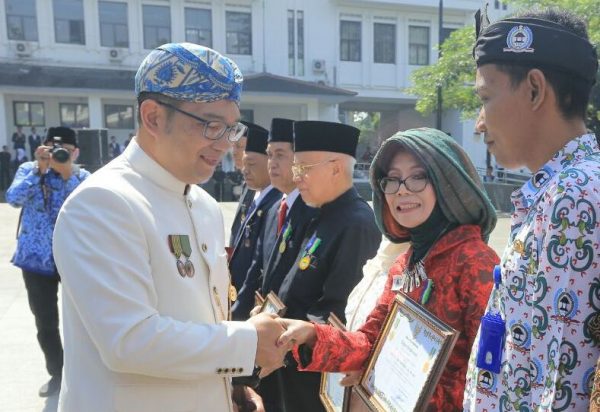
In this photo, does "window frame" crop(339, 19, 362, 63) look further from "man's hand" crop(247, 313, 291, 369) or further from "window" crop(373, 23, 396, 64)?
Answer: "man's hand" crop(247, 313, 291, 369)

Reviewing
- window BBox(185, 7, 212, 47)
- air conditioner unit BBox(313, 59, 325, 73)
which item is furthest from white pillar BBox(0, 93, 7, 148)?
air conditioner unit BBox(313, 59, 325, 73)

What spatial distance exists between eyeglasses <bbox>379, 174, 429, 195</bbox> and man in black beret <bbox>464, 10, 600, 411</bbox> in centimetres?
50

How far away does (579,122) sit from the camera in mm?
1230

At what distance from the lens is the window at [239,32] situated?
25438 mm

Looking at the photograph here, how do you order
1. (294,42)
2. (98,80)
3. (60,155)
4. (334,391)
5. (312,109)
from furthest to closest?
(294,42)
(312,109)
(98,80)
(60,155)
(334,391)

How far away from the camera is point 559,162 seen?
1199 mm

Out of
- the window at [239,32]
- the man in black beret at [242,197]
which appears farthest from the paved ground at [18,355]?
the window at [239,32]

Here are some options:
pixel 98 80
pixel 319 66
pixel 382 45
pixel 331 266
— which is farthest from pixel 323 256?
pixel 382 45

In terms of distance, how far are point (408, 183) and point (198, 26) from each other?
2513 centimetres

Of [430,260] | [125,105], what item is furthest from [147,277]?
[125,105]

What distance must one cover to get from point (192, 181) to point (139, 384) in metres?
0.66

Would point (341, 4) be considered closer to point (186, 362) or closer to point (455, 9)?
point (455, 9)

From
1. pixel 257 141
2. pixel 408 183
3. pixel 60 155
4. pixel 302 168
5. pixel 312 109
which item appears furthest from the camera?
pixel 312 109

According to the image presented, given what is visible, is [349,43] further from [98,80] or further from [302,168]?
[302,168]
